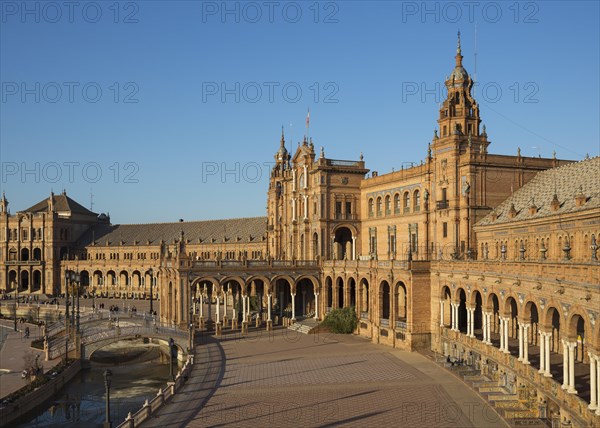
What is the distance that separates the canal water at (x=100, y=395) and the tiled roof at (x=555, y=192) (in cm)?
3098

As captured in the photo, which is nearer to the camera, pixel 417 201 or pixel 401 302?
pixel 401 302

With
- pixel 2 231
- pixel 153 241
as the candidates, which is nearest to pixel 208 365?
pixel 153 241

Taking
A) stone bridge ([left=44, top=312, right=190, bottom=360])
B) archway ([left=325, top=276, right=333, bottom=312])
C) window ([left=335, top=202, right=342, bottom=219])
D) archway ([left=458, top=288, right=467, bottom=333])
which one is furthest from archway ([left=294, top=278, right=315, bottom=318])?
archway ([left=458, top=288, right=467, bottom=333])

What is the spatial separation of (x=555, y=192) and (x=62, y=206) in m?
106

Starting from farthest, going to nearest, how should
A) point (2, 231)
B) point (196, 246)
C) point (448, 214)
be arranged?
point (2, 231) < point (196, 246) < point (448, 214)

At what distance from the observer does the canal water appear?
40.9 m

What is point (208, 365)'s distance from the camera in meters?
48.6

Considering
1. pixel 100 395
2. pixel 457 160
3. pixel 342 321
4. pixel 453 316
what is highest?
pixel 457 160

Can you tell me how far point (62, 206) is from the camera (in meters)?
129

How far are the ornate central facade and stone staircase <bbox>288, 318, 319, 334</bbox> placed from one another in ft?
6.72

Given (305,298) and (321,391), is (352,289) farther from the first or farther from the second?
(321,391)

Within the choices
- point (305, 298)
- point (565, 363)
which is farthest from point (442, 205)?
point (565, 363)

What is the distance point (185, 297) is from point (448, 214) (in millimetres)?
27430

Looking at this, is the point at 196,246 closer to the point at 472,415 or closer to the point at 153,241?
the point at 153,241
